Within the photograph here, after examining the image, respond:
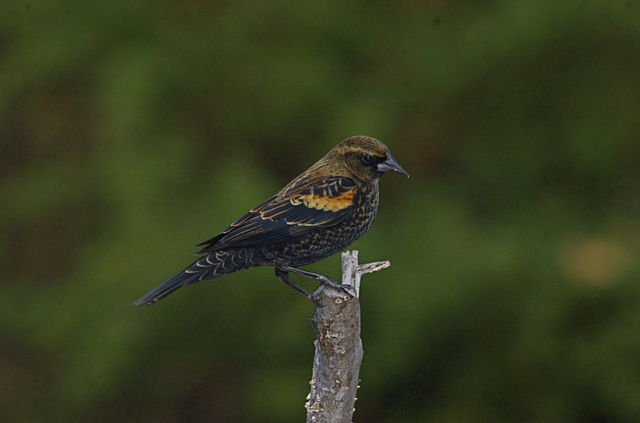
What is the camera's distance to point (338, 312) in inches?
161

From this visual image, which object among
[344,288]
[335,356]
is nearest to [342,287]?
[344,288]

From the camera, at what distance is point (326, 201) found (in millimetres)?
4082

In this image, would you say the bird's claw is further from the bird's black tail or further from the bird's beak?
the bird's beak

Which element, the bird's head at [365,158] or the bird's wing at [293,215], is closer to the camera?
the bird's wing at [293,215]

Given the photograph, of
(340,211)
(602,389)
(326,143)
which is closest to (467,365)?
(602,389)

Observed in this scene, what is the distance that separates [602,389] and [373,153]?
10.4 feet

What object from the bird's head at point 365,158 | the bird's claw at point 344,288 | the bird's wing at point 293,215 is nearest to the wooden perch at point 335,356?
the bird's claw at point 344,288

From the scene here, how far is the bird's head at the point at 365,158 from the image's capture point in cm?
407

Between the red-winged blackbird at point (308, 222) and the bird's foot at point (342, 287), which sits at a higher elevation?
the red-winged blackbird at point (308, 222)

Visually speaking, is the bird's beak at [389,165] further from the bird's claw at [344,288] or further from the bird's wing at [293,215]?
the bird's claw at [344,288]

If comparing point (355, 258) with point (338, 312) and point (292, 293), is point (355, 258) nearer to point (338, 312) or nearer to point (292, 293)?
point (338, 312)

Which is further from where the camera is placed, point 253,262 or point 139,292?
point 139,292

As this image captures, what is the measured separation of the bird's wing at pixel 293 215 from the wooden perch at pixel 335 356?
321 mm

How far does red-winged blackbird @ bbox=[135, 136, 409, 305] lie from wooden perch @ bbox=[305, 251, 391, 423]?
0.09m
